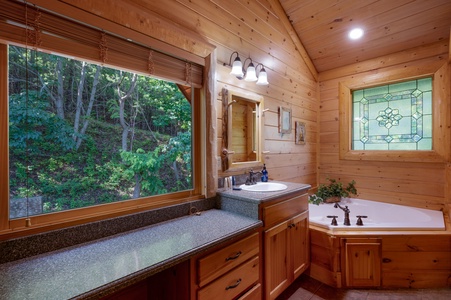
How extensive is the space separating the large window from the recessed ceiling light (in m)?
2.42

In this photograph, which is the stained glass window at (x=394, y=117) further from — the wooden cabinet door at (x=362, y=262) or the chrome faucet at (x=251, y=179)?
the chrome faucet at (x=251, y=179)

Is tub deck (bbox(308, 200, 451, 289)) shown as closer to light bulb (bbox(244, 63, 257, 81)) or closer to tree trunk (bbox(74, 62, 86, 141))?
light bulb (bbox(244, 63, 257, 81))

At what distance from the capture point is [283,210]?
179 centimetres

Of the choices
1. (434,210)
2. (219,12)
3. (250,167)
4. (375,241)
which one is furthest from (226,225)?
(434,210)

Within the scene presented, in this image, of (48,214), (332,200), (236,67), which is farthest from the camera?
(332,200)

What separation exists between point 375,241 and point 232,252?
60.2 inches

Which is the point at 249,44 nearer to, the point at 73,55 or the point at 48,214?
the point at 73,55

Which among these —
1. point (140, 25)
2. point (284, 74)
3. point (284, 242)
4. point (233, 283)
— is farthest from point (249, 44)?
point (233, 283)

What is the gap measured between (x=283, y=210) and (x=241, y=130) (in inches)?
35.0

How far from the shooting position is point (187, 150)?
1812mm

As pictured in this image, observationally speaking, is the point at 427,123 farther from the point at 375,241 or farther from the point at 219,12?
the point at 219,12

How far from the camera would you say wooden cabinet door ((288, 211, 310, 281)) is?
1.92 meters

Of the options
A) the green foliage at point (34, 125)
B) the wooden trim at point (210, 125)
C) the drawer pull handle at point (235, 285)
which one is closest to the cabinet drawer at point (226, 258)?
the drawer pull handle at point (235, 285)

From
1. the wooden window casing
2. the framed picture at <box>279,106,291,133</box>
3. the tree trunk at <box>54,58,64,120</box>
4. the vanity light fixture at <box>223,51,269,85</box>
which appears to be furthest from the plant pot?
the tree trunk at <box>54,58,64,120</box>
